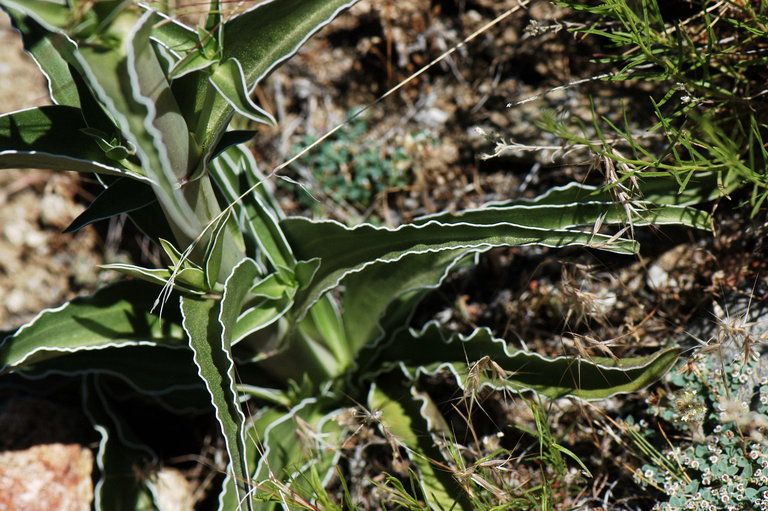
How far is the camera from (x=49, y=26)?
939 mm

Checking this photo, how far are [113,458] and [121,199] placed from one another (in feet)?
3.14

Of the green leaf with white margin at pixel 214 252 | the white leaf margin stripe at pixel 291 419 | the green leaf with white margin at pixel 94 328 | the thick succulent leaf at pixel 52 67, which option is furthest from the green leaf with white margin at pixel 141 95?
the white leaf margin stripe at pixel 291 419

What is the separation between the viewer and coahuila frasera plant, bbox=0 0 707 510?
1.13 meters

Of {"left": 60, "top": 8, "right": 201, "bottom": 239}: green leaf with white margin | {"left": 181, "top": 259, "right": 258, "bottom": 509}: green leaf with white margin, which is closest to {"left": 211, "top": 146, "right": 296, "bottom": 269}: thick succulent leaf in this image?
{"left": 181, "top": 259, "right": 258, "bottom": 509}: green leaf with white margin

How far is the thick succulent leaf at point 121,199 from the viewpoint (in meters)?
1.32

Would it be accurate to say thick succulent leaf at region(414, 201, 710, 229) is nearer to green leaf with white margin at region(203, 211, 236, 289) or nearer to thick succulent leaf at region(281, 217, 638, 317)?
thick succulent leaf at region(281, 217, 638, 317)

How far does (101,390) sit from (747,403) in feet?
5.74

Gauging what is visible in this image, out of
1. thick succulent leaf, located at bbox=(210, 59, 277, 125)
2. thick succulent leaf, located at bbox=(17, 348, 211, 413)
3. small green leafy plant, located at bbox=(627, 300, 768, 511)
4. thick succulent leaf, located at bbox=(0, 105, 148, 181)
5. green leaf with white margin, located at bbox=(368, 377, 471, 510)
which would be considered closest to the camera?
thick succulent leaf, located at bbox=(210, 59, 277, 125)

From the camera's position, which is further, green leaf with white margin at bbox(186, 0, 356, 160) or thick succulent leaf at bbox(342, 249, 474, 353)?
thick succulent leaf at bbox(342, 249, 474, 353)

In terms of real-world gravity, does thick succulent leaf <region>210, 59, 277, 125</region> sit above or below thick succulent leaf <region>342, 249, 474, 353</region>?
above

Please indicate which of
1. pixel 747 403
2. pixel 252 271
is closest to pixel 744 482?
pixel 747 403

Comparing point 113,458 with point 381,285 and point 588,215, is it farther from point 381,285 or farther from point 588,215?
point 588,215

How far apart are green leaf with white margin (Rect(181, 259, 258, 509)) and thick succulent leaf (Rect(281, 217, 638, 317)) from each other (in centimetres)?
20

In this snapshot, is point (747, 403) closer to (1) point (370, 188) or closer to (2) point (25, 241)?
(1) point (370, 188)
